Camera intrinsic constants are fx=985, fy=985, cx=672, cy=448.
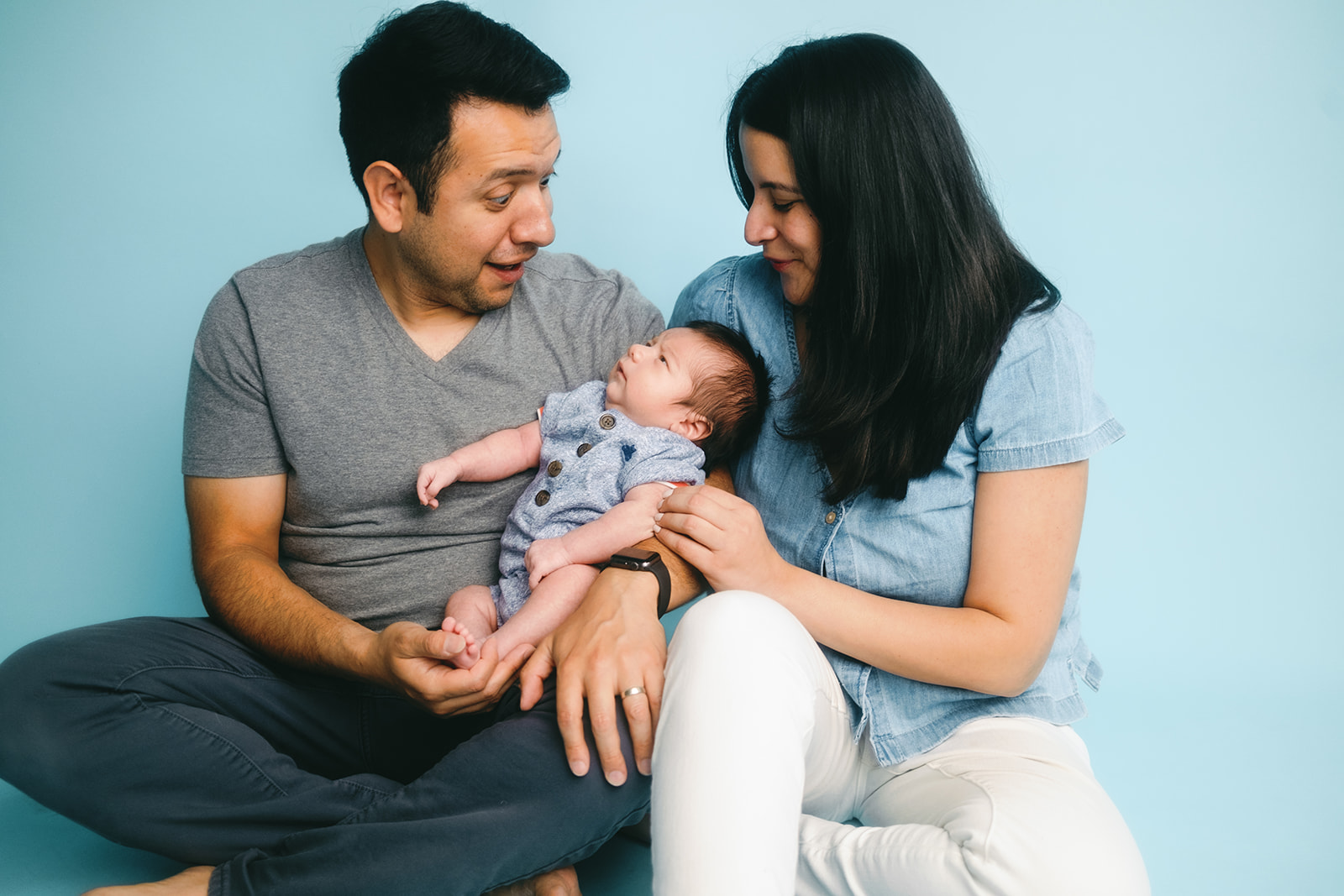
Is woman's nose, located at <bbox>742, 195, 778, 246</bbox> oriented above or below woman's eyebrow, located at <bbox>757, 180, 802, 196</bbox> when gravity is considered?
below

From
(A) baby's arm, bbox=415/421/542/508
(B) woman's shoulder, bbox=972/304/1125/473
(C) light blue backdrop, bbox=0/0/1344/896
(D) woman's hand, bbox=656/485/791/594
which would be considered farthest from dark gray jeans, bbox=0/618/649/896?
(C) light blue backdrop, bbox=0/0/1344/896

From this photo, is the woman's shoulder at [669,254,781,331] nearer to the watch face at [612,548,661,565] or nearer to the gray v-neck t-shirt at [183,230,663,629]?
the gray v-neck t-shirt at [183,230,663,629]

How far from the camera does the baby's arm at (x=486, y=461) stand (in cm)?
194

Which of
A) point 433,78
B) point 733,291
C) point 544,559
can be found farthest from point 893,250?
point 433,78

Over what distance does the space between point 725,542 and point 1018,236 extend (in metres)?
1.79

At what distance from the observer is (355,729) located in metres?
1.99

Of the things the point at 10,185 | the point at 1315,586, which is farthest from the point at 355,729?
the point at 1315,586

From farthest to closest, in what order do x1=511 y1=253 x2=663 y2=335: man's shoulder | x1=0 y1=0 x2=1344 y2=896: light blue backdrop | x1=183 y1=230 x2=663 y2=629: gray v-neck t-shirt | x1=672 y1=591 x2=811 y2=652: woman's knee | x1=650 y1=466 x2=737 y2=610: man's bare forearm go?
1. x1=0 y1=0 x2=1344 y2=896: light blue backdrop
2. x1=511 y1=253 x2=663 y2=335: man's shoulder
3. x1=183 y1=230 x2=663 y2=629: gray v-neck t-shirt
4. x1=650 y1=466 x2=737 y2=610: man's bare forearm
5. x1=672 y1=591 x2=811 y2=652: woman's knee

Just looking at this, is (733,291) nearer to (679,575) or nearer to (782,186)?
(782,186)

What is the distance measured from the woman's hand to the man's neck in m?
0.71

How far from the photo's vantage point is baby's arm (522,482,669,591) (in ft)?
5.94

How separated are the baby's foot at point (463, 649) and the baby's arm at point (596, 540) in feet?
0.54

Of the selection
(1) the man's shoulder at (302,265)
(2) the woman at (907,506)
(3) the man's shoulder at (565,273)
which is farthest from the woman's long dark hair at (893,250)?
(1) the man's shoulder at (302,265)

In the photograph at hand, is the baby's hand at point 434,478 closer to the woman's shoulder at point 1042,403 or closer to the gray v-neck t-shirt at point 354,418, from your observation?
the gray v-neck t-shirt at point 354,418
